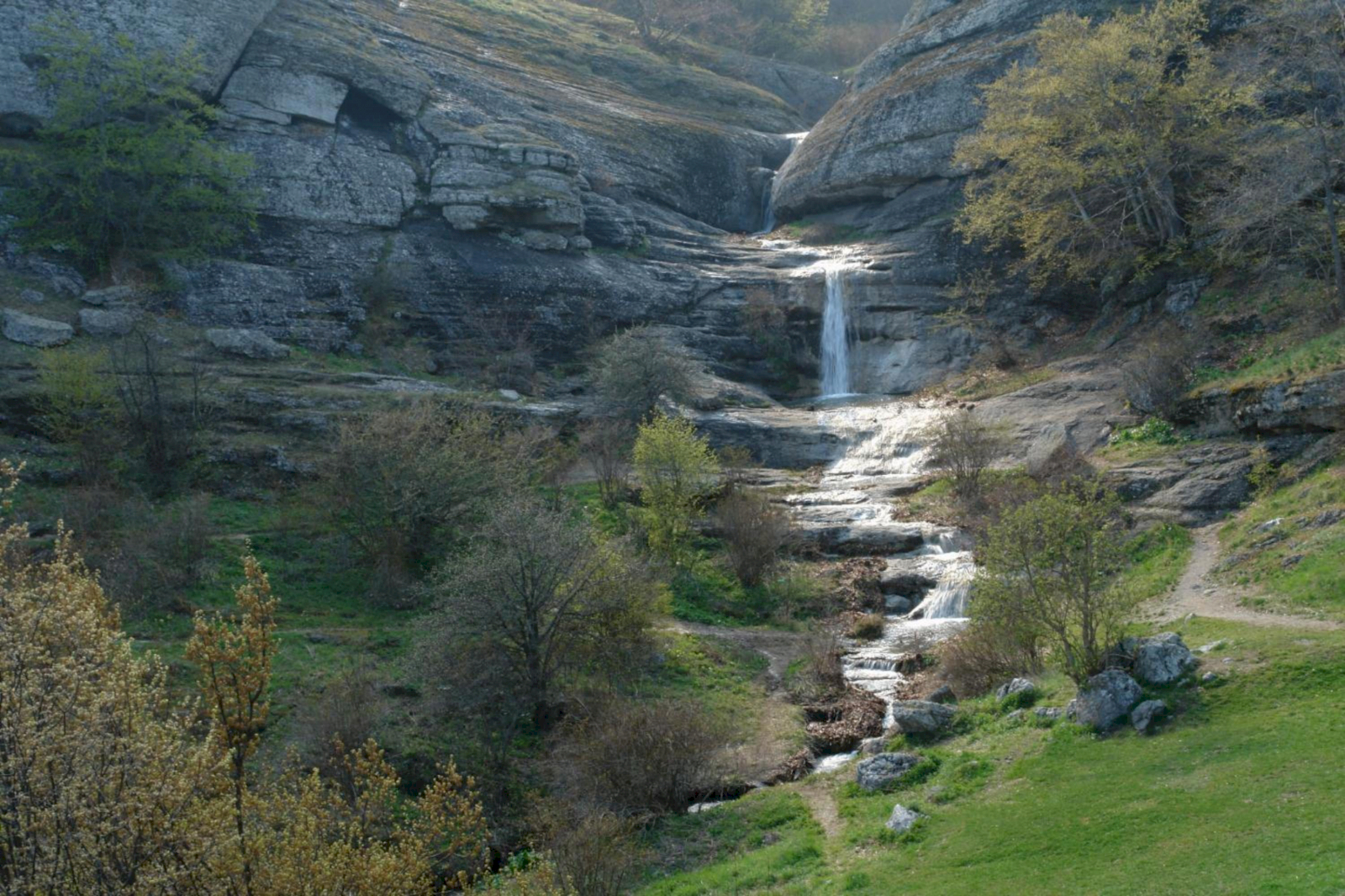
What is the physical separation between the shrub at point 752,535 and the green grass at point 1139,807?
10.7 m

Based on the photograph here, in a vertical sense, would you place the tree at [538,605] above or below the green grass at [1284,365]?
below

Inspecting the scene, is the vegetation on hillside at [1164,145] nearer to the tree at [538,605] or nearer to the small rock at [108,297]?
the tree at [538,605]

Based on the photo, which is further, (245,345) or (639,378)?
(639,378)

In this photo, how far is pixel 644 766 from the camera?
15.8 meters

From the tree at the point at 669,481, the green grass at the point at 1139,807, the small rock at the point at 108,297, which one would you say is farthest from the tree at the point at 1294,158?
the small rock at the point at 108,297

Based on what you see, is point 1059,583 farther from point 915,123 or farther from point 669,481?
point 915,123

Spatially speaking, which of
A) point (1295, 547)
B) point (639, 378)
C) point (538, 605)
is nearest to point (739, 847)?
point (538, 605)

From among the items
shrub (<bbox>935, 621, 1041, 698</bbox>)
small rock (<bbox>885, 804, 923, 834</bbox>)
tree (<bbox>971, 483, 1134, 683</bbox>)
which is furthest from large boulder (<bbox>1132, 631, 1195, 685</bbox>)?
small rock (<bbox>885, 804, 923, 834</bbox>)

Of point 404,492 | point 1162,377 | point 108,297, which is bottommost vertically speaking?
point 404,492

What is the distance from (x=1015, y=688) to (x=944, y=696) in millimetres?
2234

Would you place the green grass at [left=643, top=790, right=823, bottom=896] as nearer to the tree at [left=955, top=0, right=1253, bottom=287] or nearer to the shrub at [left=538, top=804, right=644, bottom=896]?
the shrub at [left=538, top=804, right=644, bottom=896]

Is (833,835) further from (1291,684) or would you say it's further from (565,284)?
(565,284)

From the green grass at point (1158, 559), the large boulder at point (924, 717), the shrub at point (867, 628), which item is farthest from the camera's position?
the shrub at point (867, 628)

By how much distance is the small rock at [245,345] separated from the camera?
3284 centimetres
